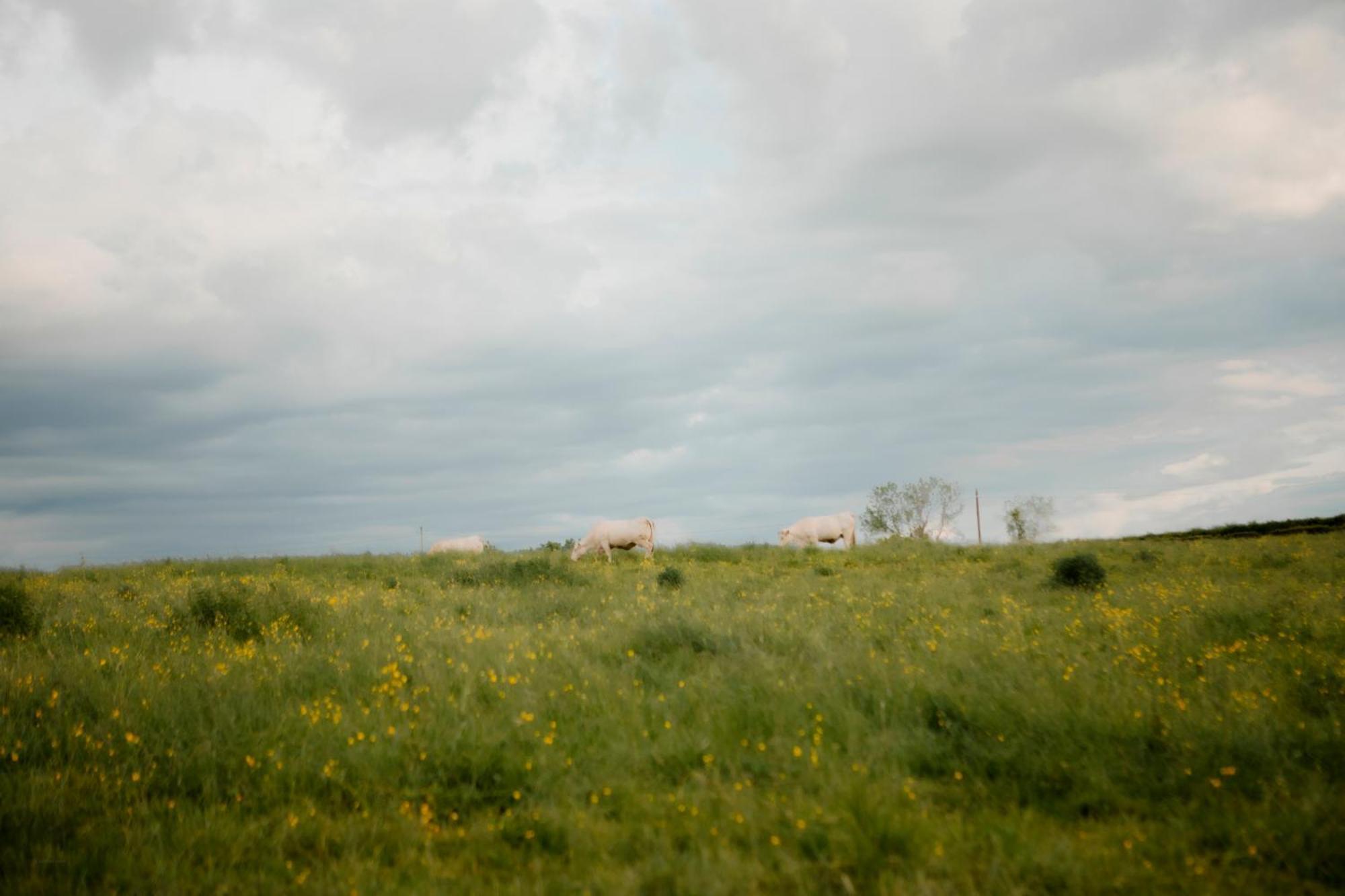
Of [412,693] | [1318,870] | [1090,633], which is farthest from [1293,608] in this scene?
[412,693]

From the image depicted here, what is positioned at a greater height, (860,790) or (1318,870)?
(860,790)

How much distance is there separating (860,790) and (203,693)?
6512mm

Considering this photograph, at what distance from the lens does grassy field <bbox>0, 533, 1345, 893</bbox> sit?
4.83m

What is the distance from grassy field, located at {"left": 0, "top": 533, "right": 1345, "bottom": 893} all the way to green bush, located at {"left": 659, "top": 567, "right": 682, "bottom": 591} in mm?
5436

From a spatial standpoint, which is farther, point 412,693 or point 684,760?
→ point 412,693

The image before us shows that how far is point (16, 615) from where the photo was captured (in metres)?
11.5

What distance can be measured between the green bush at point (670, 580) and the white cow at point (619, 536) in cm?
1260

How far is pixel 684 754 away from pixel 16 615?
36.5 ft

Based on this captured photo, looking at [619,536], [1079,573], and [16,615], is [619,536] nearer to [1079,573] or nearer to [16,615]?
[1079,573]

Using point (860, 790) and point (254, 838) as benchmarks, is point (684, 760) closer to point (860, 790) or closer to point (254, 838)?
point (860, 790)

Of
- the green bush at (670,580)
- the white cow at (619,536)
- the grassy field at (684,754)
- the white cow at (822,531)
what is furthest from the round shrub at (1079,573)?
the white cow at (822,531)

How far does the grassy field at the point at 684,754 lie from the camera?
4.83m

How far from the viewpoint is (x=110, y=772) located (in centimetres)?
638

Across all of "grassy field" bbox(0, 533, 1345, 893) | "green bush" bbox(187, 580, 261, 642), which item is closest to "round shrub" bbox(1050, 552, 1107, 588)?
"grassy field" bbox(0, 533, 1345, 893)
